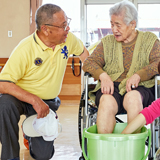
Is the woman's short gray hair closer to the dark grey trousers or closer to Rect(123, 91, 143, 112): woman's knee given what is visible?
Rect(123, 91, 143, 112): woman's knee

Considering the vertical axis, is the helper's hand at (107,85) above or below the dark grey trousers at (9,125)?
above

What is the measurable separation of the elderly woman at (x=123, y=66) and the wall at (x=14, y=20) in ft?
10.8

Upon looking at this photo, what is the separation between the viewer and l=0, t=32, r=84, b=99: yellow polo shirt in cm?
206

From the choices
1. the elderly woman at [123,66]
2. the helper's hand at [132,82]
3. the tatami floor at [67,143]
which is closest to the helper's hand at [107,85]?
the elderly woman at [123,66]

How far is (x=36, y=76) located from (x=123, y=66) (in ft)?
2.07

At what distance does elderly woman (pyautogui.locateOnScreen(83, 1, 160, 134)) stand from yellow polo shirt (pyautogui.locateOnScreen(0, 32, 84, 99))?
0.22 meters

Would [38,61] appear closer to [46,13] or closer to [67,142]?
[46,13]

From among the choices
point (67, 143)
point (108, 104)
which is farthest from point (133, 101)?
point (67, 143)

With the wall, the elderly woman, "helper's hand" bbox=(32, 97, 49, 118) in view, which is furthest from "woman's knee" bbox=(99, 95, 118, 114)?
the wall

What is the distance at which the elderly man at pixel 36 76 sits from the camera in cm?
197

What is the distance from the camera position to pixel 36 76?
Answer: 2.15 metres

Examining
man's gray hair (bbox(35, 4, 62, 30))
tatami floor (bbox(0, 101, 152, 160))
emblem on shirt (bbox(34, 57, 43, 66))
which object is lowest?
tatami floor (bbox(0, 101, 152, 160))

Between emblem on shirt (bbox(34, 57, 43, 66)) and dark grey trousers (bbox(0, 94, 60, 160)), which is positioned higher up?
emblem on shirt (bbox(34, 57, 43, 66))

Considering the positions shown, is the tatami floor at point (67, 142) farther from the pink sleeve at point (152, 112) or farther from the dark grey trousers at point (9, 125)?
the pink sleeve at point (152, 112)
